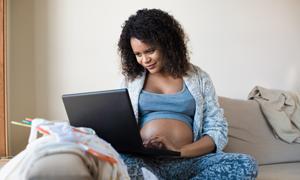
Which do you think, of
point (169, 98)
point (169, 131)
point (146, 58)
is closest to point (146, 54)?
point (146, 58)

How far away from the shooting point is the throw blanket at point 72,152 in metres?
0.88

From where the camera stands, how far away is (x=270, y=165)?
2.01 m

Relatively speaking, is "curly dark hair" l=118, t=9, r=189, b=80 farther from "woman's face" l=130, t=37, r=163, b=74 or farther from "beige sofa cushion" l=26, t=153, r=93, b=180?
"beige sofa cushion" l=26, t=153, r=93, b=180

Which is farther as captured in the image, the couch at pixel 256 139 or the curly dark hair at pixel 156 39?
the couch at pixel 256 139

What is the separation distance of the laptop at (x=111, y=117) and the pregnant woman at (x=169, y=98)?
0.15 m

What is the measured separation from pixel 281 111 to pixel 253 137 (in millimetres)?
221

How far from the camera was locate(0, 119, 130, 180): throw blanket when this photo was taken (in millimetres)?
876

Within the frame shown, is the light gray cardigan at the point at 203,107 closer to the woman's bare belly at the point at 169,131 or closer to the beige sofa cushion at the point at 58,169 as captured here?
the woman's bare belly at the point at 169,131

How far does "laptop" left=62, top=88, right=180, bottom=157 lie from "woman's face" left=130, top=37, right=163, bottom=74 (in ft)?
1.29

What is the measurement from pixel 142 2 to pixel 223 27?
0.53 meters

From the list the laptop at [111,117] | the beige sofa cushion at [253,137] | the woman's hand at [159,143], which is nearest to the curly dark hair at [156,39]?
the woman's hand at [159,143]

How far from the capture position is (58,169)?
84 centimetres

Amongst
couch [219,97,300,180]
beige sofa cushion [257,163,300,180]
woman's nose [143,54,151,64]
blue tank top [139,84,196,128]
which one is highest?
woman's nose [143,54,151,64]

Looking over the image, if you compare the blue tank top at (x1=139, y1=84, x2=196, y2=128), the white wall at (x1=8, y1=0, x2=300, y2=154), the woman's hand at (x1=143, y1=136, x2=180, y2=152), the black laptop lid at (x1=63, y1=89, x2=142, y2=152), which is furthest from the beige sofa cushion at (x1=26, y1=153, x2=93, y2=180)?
the white wall at (x1=8, y1=0, x2=300, y2=154)
